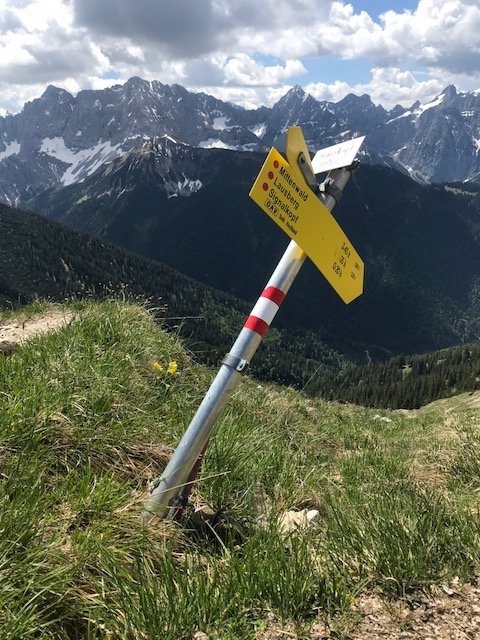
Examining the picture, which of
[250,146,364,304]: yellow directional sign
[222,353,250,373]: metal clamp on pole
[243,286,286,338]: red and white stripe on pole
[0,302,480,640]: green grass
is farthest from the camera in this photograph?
[243,286,286,338]: red and white stripe on pole

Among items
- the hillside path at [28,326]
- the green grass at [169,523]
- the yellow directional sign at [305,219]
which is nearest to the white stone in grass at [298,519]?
the green grass at [169,523]

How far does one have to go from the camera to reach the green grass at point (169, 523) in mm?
2811

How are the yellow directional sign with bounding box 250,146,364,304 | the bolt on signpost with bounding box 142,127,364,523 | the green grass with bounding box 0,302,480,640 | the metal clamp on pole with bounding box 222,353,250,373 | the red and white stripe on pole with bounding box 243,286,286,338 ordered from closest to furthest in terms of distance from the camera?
the green grass with bounding box 0,302,480,640 < the yellow directional sign with bounding box 250,146,364,304 < the bolt on signpost with bounding box 142,127,364,523 < the metal clamp on pole with bounding box 222,353,250,373 < the red and white stripe on pole with bounding box 243,286,286,338

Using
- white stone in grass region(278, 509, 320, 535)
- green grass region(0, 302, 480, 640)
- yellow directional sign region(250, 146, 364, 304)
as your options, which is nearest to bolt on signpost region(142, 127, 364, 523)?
yellow directional sign region(250, 146, 364, 304)

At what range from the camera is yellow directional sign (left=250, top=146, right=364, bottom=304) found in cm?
351

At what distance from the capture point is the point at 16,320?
10711mm

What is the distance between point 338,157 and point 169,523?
3170 mm

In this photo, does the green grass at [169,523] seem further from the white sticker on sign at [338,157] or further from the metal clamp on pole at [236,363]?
the white sticker on sign at [338,157]

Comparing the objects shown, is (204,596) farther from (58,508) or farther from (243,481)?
(243,481)

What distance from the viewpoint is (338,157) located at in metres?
4.04

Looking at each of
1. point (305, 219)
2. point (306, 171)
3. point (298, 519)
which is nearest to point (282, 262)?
point (305, 219)

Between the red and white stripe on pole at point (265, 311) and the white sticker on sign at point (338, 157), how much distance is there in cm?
110

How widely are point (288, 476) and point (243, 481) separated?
71 cm

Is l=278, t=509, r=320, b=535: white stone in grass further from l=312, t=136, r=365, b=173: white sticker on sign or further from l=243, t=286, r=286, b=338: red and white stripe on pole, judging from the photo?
l=312, t=136, r=365, b=173: white sticker on sign
